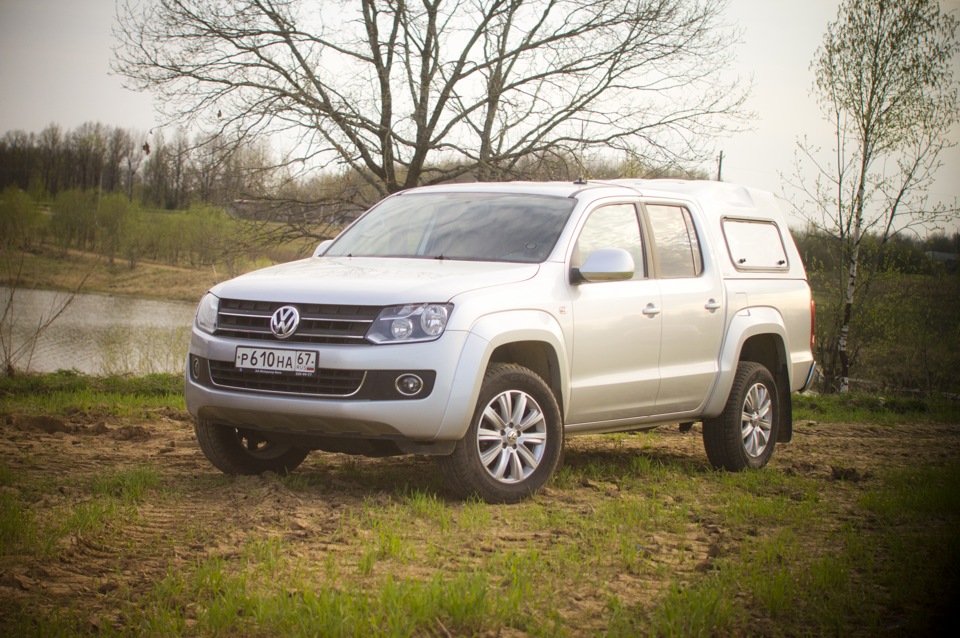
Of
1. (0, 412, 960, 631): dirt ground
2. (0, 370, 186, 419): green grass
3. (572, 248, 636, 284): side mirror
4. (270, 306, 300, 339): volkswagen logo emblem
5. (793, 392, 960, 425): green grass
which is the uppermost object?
(572, 248, 636, 284): side mirror

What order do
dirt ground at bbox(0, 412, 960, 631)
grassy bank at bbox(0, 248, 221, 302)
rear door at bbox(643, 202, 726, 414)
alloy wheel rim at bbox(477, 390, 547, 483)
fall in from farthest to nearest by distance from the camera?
grassy bank at bbox(0, 248, 221, 302)
rear door at bbox(643, 202, 726, 414)
alloy wheel rim at bbox(477, 390, 547, 483)
dirt ground at bbox(0, 412, 960, 631)

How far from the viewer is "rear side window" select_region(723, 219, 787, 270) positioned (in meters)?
7.71

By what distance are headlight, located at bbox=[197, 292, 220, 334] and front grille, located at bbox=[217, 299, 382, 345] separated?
0.18 metres

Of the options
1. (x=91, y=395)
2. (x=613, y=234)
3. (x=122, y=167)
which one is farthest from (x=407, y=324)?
(x=122, y=167)

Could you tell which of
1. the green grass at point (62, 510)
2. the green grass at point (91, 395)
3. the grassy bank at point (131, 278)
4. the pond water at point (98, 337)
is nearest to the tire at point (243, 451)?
the green grass at point (62, 510)

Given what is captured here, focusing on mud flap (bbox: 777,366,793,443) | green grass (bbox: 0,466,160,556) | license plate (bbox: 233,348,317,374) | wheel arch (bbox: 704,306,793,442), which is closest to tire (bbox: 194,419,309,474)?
green grass (bbox: 0,466,160,556)

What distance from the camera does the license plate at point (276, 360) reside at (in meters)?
5.39

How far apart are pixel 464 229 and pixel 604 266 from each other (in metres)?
1.04

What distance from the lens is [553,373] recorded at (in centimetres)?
602

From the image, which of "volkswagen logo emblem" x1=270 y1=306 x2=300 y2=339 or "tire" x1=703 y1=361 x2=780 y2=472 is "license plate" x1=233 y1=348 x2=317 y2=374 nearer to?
"volkswagen logo emblem" x1=270 y1=306 x2=300 y2=339

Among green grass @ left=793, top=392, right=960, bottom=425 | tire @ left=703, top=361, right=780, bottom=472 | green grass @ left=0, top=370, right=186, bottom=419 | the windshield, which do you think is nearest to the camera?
the windshield

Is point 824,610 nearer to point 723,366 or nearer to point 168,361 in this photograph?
point 723,366

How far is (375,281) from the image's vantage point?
18.3 ft

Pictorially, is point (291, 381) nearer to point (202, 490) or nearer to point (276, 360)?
point (276, 360)
